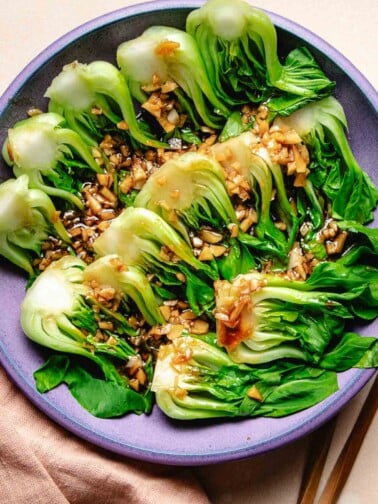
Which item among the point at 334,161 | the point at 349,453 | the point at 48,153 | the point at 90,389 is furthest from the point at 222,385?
the point at 48,153

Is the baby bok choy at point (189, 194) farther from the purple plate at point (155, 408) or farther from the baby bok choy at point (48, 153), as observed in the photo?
the purple plate at point (155, 408)

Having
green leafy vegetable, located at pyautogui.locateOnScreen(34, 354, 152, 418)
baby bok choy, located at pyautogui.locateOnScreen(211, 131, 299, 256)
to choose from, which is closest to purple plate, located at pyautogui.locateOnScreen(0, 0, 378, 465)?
green leafy vegetable, located at pyautogui.locateOnScreen(34, 354, 152, 418)

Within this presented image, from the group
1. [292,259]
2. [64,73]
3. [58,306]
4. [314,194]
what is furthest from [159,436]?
[64,73]

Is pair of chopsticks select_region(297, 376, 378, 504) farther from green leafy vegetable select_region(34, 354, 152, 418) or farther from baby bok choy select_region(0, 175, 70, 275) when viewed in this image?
baby bok choy select_region(0, 175, 70, 275)

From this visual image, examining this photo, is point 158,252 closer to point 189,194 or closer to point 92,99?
point 189,194

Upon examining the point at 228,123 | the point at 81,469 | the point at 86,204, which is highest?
the point at 228,123

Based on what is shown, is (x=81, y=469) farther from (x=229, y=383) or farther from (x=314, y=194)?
(x=314, y=194)
